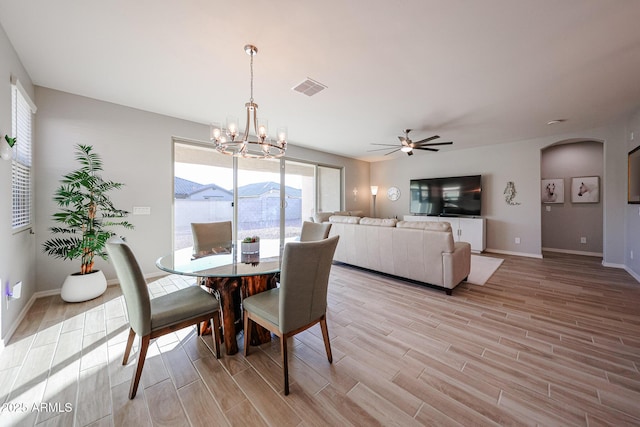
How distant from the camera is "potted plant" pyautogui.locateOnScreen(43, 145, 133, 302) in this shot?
2695mm

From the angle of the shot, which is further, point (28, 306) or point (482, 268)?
point (482, 268)

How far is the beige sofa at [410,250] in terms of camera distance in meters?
2.92

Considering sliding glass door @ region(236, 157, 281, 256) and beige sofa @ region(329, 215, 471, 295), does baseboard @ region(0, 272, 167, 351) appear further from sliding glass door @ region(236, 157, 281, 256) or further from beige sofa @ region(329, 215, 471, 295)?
beige sofa @ region(329, 215, 471, 295)

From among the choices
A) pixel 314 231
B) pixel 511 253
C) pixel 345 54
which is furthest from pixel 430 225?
pixel 511 253

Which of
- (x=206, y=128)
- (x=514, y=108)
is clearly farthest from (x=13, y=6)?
(x=514, y=108)

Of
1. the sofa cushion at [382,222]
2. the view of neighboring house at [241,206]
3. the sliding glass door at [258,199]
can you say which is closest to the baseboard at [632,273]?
the sofa cushion at [382,222]

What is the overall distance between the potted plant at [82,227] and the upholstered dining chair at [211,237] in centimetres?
111

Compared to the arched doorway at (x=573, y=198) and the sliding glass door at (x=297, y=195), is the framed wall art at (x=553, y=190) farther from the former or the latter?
the sliding glass door at (x=297, y=195)

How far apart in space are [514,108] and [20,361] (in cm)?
586

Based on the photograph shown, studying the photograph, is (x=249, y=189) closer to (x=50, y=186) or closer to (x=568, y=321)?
(x=50, y=186)

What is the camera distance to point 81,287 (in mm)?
2727

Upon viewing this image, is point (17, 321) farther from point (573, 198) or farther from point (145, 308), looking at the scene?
point (573, 198)

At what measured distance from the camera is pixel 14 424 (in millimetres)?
1239

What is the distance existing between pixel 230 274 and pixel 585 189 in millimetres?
7469
